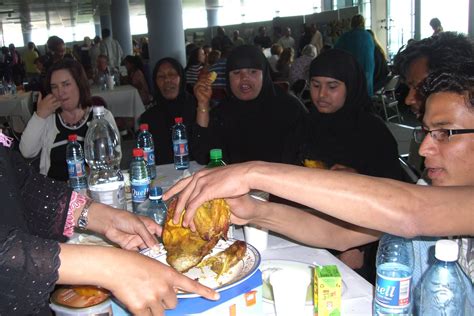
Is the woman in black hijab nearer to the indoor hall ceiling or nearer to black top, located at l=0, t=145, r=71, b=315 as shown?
black top, located at l=0, t=145, r=71, b=315

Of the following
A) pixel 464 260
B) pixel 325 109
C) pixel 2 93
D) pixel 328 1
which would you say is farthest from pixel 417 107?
pixel 328 1

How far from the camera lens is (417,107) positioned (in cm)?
254

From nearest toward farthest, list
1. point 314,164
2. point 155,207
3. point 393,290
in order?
point 393,290 → point 155,207 → point 314,164

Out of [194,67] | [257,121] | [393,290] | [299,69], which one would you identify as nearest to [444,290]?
[393,290]

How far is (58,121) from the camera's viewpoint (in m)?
3.88

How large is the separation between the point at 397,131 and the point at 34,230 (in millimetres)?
3286

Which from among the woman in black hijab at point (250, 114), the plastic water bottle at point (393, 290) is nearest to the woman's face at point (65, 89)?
the woman in black hijab at point (250, 114)

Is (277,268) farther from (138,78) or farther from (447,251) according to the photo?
(138,78)

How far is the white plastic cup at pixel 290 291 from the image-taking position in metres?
1.38

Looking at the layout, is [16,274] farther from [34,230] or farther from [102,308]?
[34,230]

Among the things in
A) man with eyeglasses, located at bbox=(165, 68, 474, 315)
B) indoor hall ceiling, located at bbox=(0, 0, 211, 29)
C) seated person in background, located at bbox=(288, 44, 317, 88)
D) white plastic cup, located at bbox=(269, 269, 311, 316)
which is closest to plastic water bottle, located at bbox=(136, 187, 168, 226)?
man with eyeglasses, located at bbox=(165, 68, 474, 315)

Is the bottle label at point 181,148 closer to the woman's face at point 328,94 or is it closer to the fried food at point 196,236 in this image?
the woman's face at point 328,94

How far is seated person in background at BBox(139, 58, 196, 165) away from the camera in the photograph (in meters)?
4.16

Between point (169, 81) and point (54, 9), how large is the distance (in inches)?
919
